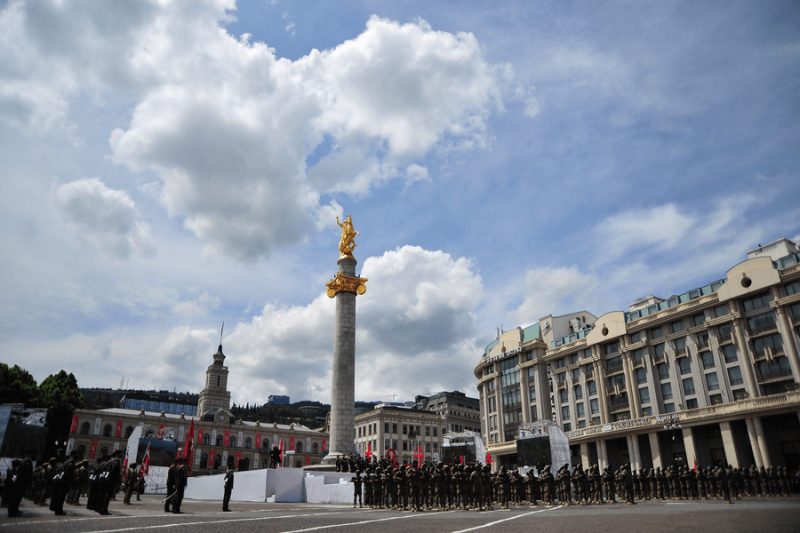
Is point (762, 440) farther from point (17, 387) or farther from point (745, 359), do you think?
point (17, 387)

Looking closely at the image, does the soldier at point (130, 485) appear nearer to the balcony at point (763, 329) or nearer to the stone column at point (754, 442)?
the stone column at point (754, 442)

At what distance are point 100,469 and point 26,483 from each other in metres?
4.00

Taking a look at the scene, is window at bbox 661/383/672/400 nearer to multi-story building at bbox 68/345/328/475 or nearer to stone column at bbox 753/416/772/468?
stone column at bbox 753/416/772/468

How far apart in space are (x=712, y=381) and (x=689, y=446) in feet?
23.1

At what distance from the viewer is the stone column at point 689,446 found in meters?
47.1

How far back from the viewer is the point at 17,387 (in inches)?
2149

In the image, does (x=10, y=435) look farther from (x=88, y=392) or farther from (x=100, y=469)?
(x=88, y=392)

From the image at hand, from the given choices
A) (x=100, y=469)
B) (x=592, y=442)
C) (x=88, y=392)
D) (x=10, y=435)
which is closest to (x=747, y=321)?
(x=592, y=442)

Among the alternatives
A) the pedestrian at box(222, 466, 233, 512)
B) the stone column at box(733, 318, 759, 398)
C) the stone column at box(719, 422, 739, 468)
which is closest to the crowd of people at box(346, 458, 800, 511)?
the pedestrian at box(222, 466, 233, 512)

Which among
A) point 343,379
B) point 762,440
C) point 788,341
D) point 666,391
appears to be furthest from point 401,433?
point 788,341

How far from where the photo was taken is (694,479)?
2748cm

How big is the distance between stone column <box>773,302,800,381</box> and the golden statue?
3977 cm

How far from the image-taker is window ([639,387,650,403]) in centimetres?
5494

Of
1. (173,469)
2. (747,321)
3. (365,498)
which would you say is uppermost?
(747,321)
